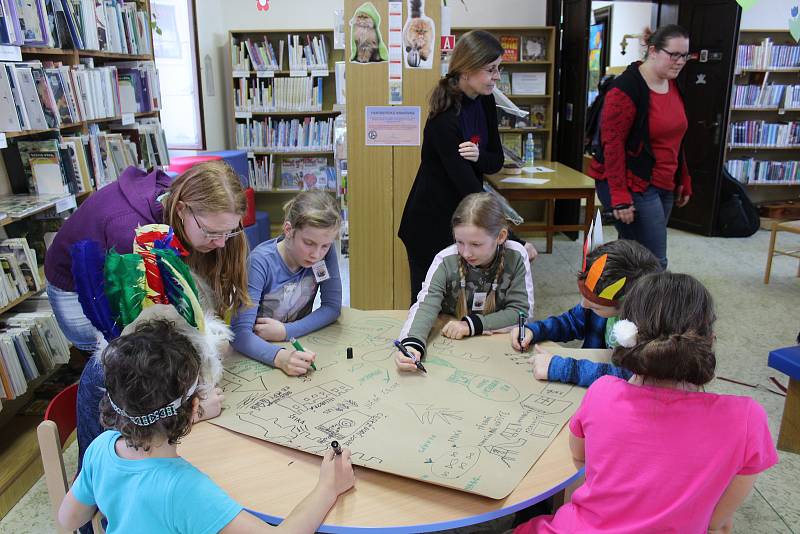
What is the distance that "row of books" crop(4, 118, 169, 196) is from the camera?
278 cm

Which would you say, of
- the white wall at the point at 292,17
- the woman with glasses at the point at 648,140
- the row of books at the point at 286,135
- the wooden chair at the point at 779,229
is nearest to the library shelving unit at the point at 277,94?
the row of books at the point at 286,135

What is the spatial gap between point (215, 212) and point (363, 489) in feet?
2.60

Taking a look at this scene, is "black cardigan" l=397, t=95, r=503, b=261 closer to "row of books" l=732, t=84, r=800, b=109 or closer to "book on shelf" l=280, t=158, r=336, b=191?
"book on shelf" l=280, t=158, r=336, b=191

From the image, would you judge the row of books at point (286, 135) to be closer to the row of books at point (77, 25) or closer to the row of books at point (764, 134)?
the row of books at point (77, 25)

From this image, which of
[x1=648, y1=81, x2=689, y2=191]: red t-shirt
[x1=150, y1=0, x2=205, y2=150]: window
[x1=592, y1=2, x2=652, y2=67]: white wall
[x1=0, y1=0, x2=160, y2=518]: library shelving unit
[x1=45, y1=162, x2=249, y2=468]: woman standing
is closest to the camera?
[x1=45, y1=162, x2=249, y2=468]: woman standing

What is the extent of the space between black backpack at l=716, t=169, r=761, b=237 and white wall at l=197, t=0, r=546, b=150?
7.66 ft

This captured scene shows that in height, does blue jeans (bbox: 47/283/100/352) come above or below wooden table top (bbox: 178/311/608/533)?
above

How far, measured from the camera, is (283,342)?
6.22 feet

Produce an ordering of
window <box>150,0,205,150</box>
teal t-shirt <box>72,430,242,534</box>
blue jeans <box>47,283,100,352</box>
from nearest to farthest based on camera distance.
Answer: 1. teal t-shirt <box>72,430,242,534</box>
2. blue jeans <box>47,283,100,352</box>
3. window <box>150,0,205,150</box>

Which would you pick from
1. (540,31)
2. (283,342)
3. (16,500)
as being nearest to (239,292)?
(283,342)

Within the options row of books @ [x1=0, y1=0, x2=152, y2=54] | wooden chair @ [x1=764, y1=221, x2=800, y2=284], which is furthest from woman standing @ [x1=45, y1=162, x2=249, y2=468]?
wooden chair @ [x1=764, y1=221, x2=800, y2=284]

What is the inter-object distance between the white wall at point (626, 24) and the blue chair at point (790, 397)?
621 cm

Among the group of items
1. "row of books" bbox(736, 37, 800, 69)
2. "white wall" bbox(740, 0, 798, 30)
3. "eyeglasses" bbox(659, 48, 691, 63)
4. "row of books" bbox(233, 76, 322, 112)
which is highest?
"white wall" bbox(740, 0, 798, 30)

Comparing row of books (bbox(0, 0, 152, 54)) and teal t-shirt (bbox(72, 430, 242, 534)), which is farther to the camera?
row of books (bbox(0, 0, 152, 54))
